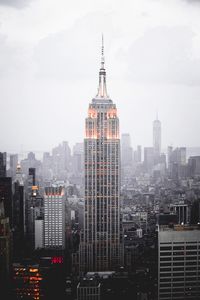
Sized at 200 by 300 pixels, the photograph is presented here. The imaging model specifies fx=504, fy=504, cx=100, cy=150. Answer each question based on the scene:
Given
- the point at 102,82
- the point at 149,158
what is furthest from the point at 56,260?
the point at 102,82

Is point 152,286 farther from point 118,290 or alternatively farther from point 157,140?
point 157,140

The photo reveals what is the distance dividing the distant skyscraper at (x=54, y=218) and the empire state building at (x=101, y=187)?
424 millimetres

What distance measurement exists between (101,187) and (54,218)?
0.95 metres

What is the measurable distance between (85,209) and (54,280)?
2211 millimetres

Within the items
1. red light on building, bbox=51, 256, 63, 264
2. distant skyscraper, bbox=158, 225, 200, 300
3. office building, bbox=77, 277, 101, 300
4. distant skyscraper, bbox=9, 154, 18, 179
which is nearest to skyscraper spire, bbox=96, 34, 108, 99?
distant skyscraper, bbox=9, 154, 18, 179

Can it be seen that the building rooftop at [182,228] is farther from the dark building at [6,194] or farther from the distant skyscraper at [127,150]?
the dark building at [6,194]

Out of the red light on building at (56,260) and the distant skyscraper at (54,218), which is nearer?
the red light on building at (56,260)

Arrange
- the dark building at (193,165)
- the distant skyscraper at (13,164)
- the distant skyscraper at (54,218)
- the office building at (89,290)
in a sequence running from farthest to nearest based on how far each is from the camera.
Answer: the distant skyscraper at (54,218), the distant skyscraper at (13,164), the dark building at (193,165), the office building at (89,290)

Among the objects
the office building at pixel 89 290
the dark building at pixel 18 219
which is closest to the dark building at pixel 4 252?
the dark building at pixel 18 219

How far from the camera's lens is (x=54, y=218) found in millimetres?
7605

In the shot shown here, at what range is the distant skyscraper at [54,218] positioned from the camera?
7043 mm

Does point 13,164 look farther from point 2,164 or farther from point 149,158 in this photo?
point 149,158

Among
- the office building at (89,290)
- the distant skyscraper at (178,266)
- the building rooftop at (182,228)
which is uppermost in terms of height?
the building rooftop at (182,228)

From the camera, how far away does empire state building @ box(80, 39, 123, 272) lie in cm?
757
